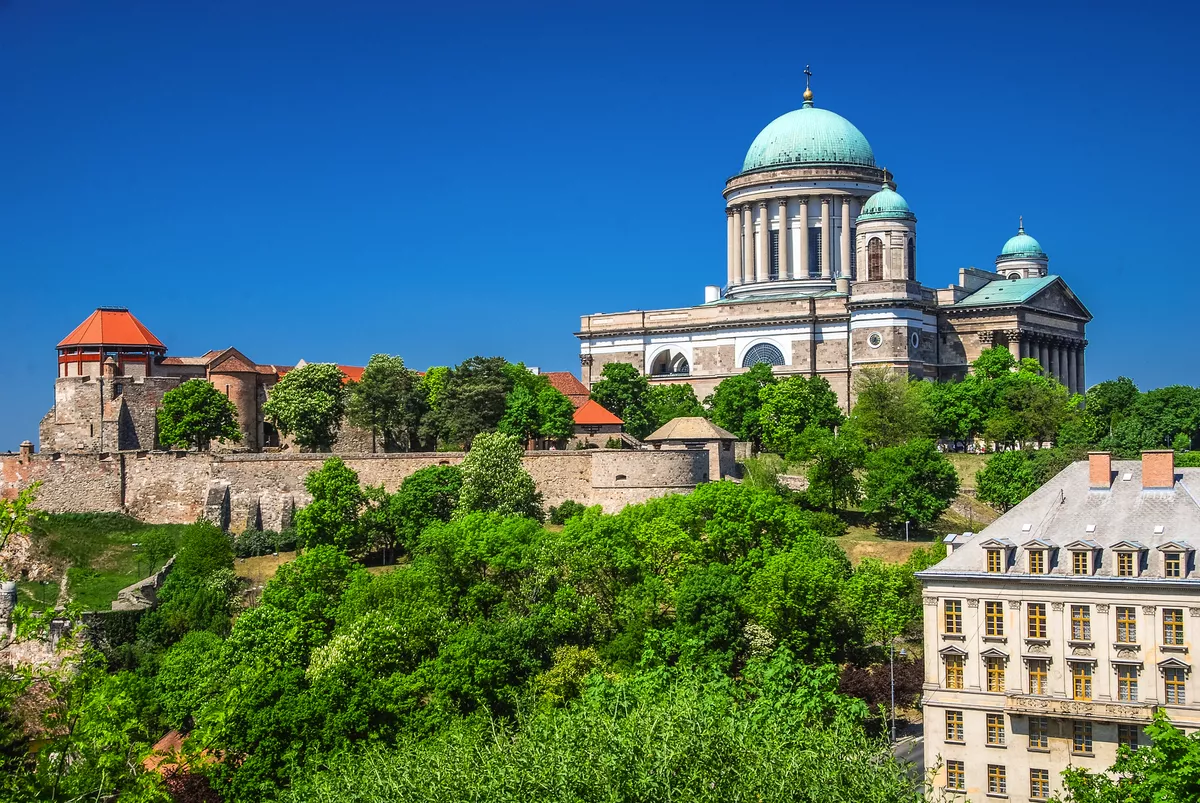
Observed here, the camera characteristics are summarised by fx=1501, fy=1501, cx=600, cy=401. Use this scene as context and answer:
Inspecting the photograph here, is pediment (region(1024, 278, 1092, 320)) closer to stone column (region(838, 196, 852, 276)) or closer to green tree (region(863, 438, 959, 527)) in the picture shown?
stone column (region(838, 196, 852, 276))

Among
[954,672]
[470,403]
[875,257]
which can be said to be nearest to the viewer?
[954,672]

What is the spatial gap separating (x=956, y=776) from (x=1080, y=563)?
5900 millimetres

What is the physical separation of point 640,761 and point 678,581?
2171 cm

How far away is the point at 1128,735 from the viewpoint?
113 ft

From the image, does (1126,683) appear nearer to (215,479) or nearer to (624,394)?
(215,479)

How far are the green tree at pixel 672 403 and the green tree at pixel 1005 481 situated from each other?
1765 cm

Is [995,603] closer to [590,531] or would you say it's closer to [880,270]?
[590,531]

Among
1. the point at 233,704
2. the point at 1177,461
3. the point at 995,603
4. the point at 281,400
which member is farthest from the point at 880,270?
the point at 233,704

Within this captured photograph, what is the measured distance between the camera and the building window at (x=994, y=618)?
36375 mm

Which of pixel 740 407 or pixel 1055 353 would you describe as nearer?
pixel 740 407

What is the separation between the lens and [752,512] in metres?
51.8

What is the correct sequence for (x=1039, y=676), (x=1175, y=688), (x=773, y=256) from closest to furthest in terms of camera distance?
(x=1175, y=688) < (x=1039, y=676) < (x=773, y=256)

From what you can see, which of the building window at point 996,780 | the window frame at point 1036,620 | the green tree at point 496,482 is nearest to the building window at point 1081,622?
the window frame at point 1036,620

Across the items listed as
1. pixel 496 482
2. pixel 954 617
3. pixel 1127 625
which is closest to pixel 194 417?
pixel 496 482
